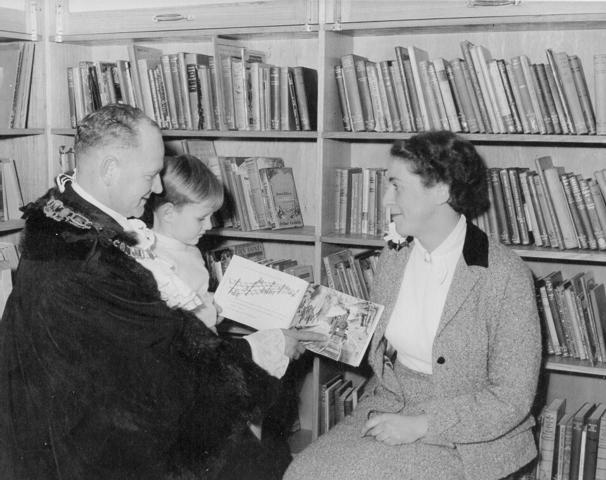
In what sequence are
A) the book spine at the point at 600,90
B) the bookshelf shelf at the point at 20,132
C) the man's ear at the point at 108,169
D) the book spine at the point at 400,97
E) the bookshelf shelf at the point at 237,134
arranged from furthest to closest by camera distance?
1. the bookshelf shelf at the point at 20,132
2. the bookshelf shelf at the point at 237,134
3. the book spine at the point at 400,97
4. the book spine at the point at 600,90
5. the man's ear at the point at 108,169

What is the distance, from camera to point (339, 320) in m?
2.63

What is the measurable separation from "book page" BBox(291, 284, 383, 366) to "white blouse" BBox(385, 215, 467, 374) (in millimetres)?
78

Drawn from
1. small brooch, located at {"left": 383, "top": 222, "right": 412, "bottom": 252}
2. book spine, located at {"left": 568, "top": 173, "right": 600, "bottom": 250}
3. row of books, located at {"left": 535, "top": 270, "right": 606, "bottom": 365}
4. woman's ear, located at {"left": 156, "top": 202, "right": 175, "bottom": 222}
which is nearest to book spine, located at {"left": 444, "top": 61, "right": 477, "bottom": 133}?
book spine, located at {"left": 568, "top": 173, "right": 600, "bottom": 250}

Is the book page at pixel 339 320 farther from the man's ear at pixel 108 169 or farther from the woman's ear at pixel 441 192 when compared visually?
the man's ear at pixel 108 169

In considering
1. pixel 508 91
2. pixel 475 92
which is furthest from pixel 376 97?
pixel 508 91

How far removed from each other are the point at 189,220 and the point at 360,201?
85 cm

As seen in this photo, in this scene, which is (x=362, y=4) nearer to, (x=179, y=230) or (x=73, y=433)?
(x=179, y=230)

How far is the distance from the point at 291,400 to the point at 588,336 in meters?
1.46

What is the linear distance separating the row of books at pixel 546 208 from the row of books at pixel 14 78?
2147 millimetres

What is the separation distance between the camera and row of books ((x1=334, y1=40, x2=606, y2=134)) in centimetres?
275

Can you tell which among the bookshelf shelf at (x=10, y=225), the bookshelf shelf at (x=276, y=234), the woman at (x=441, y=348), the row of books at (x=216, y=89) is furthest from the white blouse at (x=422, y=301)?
the bookshelf shelf at (x=10, y=225)

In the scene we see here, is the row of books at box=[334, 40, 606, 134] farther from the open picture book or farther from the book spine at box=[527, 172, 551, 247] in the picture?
the open picture book

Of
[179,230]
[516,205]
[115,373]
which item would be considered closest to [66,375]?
[115,373]

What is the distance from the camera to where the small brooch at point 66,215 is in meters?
1.98
